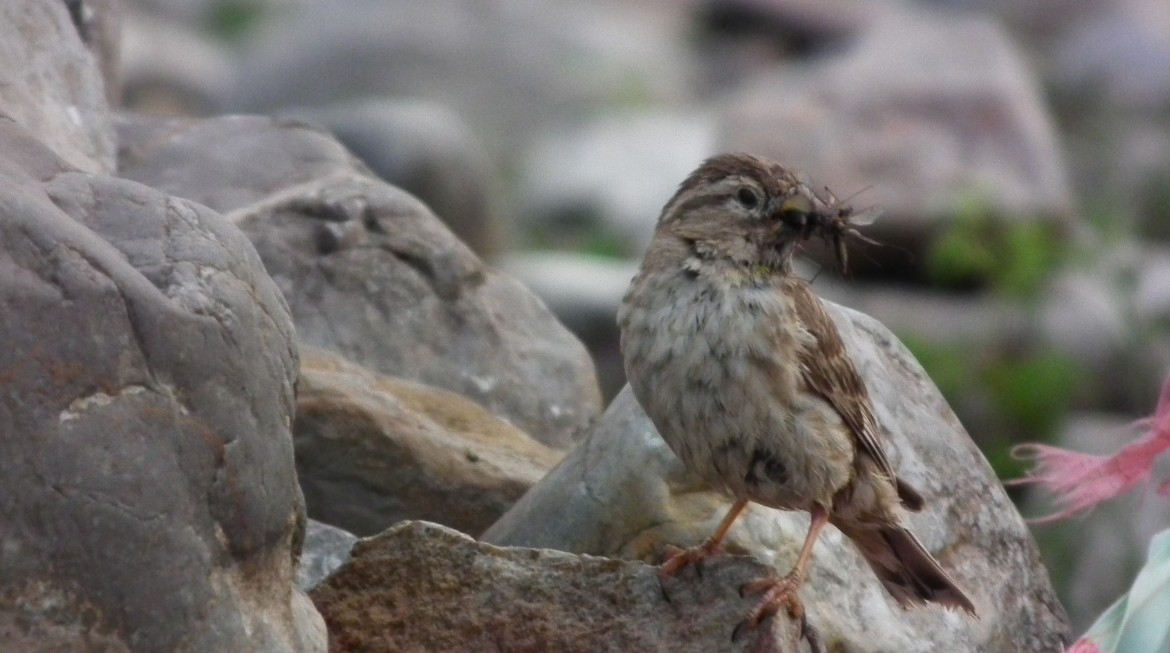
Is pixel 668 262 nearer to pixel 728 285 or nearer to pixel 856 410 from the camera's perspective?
pixel 728 285

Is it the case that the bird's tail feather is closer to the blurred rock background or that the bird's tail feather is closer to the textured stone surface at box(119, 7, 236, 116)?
the blurred rock background

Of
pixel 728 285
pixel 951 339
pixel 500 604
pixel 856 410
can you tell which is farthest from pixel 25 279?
pixel 951 339

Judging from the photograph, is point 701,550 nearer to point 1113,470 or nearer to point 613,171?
point 1113,470

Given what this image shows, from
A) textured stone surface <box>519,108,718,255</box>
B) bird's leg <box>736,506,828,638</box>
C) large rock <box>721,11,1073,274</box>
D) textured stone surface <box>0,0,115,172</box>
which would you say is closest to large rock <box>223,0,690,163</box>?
textured stone surface <box>519,108,718,255</box>

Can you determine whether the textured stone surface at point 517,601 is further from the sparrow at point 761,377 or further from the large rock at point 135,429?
the large rock at point 135,429

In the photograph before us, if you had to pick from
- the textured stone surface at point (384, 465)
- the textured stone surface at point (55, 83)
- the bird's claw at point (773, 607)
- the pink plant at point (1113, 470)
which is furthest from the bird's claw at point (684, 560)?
the textured stone surface at point (55, 83)

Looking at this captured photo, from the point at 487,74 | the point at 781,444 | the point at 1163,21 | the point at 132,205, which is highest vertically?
the point at 132,205
